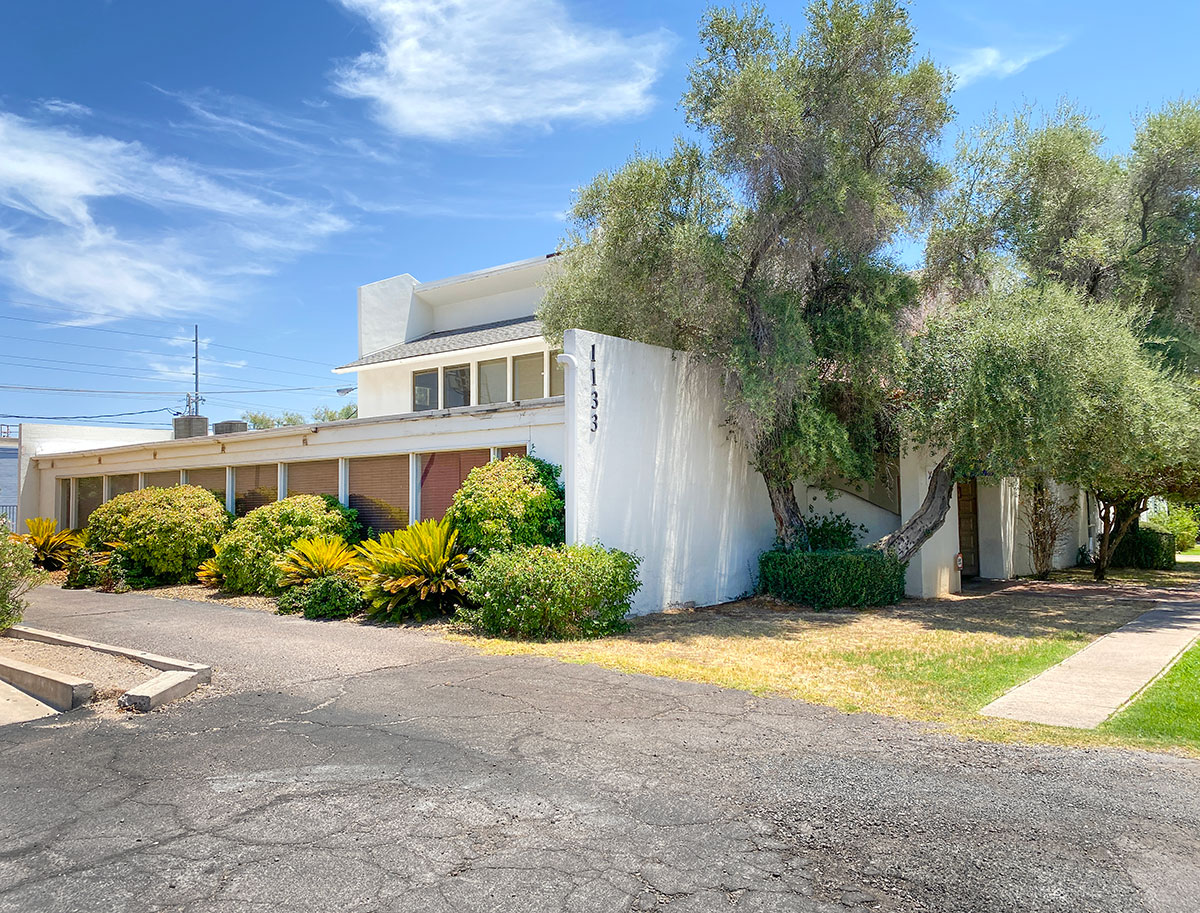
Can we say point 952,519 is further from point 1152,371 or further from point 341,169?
point 341,169

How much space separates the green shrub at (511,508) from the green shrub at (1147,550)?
1709 centimetres

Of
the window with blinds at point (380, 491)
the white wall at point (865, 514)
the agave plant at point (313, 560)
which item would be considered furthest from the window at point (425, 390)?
the white wall at point (865, 514)

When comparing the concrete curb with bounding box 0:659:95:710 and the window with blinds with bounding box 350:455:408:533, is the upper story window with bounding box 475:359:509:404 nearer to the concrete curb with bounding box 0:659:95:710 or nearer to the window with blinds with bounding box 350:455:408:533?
the window with blinds with bounding box 350:455:408:533

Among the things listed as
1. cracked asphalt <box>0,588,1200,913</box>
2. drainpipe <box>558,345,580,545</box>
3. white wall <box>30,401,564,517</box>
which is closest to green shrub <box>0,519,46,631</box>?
cracked asphalt <box>0,588,1200,913</box>

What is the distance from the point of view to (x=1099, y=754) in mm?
5309

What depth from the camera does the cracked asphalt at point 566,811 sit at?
11.2 ft

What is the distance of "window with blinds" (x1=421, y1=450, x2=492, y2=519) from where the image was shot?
1292cm

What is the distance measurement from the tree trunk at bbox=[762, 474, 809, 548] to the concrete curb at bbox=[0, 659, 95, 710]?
1019 centimetres

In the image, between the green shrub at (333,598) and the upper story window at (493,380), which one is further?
the upper story window at (493,380)

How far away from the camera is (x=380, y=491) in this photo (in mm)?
14195

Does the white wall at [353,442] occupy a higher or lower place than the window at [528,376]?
lower

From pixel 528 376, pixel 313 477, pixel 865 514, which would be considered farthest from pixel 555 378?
pixel 865 514

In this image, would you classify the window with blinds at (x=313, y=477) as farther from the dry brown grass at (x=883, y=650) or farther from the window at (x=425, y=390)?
the dry brown grass at (x=883, y=650)

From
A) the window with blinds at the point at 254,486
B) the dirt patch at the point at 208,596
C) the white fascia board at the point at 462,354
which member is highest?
the white fascia board at the point at 462,354
